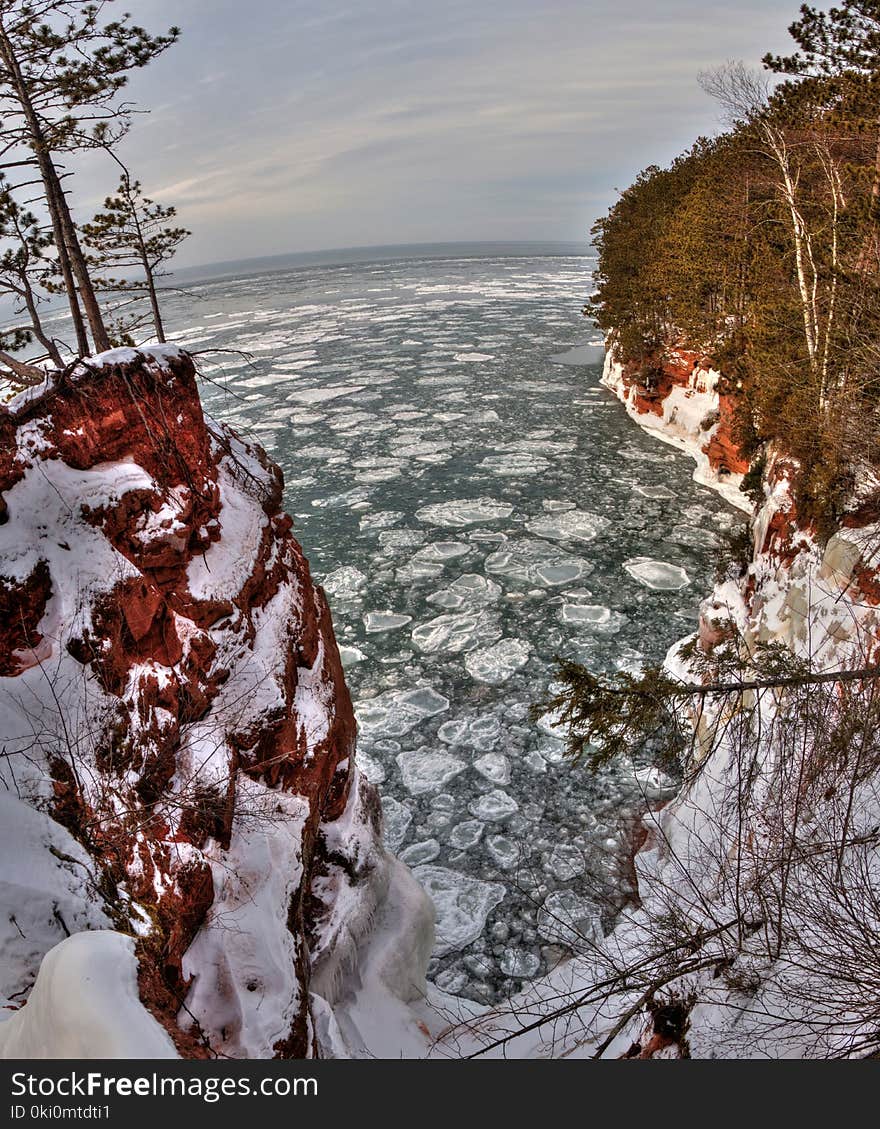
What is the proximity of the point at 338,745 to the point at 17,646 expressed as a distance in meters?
3.04

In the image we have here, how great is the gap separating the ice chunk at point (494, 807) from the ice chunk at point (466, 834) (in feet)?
0.42

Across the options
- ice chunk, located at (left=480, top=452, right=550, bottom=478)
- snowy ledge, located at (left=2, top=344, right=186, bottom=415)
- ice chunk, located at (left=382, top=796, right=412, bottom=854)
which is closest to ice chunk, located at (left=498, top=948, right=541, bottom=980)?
ice chunk, located at (left=382, top=796, right=412, bottom=854)

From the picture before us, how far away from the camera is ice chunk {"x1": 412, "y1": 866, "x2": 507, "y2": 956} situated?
24.4ft

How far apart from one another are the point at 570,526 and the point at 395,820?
9.43 m

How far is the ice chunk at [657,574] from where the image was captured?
13656 millimetres

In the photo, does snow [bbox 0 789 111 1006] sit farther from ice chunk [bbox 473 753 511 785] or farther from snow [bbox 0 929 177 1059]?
ice chunk [bbox 473 753 511 785]

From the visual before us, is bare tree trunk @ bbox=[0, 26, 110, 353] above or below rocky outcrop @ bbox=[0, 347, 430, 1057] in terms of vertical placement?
above

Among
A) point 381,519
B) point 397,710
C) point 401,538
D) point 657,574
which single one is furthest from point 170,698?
point 381,519

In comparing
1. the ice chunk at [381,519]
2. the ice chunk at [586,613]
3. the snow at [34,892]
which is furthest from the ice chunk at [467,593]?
the snow at [34,892]

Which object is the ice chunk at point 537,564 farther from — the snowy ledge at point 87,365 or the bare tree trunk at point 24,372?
the snowy ledge at point 87,365

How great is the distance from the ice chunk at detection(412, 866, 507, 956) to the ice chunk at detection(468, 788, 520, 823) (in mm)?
899

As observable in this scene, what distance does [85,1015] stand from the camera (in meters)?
2.67

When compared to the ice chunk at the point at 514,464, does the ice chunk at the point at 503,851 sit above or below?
below

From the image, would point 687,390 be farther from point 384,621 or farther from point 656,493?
point 384,621
